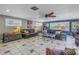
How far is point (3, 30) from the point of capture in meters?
2.02

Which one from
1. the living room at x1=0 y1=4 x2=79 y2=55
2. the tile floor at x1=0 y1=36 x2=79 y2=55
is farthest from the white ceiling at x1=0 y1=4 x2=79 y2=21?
the tile floor at x1=0 y1=36 x2=79 y2=55

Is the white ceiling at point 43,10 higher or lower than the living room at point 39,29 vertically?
higher

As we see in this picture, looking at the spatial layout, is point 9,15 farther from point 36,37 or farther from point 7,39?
point 36,37

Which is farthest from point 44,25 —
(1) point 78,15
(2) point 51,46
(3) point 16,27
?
(1) point 78,15

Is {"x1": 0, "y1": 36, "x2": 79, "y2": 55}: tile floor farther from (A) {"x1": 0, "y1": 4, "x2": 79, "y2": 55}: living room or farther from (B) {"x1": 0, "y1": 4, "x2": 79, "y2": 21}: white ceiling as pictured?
(B) {"x1": 0, "y1": 4, "x2": 79, "y2": 21}: white ceiling

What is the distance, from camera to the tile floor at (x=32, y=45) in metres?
2.02

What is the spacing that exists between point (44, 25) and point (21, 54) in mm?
844

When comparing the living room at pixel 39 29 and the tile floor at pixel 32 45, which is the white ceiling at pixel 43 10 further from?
the tile floor at pixel 32 45

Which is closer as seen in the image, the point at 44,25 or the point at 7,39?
the point at 7,39

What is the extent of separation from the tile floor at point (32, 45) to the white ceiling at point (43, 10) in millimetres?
530

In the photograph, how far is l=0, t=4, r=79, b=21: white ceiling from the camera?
78.9 inches

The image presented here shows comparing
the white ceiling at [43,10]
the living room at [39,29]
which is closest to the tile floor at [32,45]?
the living room at [39,29]

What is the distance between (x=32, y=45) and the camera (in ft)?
6.88
